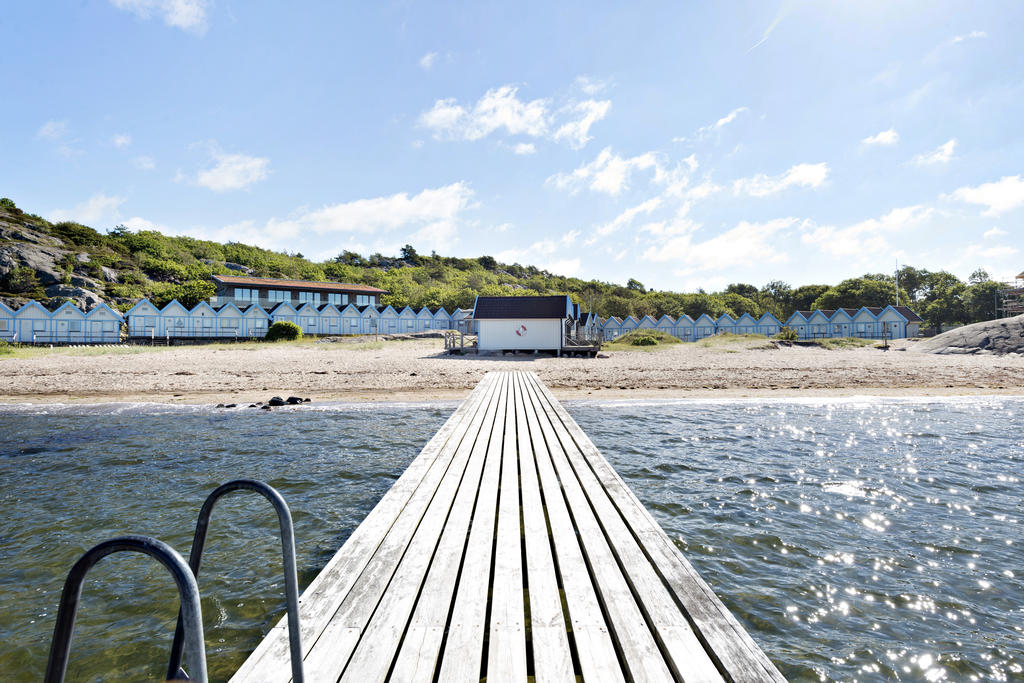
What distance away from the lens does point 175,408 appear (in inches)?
523

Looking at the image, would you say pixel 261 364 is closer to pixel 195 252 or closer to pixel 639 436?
pixel 639 436

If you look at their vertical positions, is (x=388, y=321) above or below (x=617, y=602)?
above

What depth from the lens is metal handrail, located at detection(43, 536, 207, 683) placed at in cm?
133

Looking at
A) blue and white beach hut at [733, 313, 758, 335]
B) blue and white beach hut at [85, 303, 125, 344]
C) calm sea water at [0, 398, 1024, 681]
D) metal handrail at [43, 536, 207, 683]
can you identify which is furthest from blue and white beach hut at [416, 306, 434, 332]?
metal handrail at [43, 536, 207, 683]

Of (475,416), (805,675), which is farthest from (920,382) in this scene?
(805,675)

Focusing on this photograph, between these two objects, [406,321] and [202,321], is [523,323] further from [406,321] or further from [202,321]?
[202,321]

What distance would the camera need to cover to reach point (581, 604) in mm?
2744

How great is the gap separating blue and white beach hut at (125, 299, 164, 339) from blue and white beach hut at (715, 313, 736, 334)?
5825 centimetres

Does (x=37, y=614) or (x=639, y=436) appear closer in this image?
(x=37, y=614)

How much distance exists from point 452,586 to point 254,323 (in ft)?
165

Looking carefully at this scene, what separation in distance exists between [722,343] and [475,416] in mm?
38324

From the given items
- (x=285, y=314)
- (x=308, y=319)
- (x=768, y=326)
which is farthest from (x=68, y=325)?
(x=768, y=326)

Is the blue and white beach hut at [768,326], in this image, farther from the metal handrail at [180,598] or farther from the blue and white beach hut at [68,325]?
the blue and white beach hut at [68,325]

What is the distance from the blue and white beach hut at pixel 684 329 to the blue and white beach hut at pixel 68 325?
5848 centimetres
